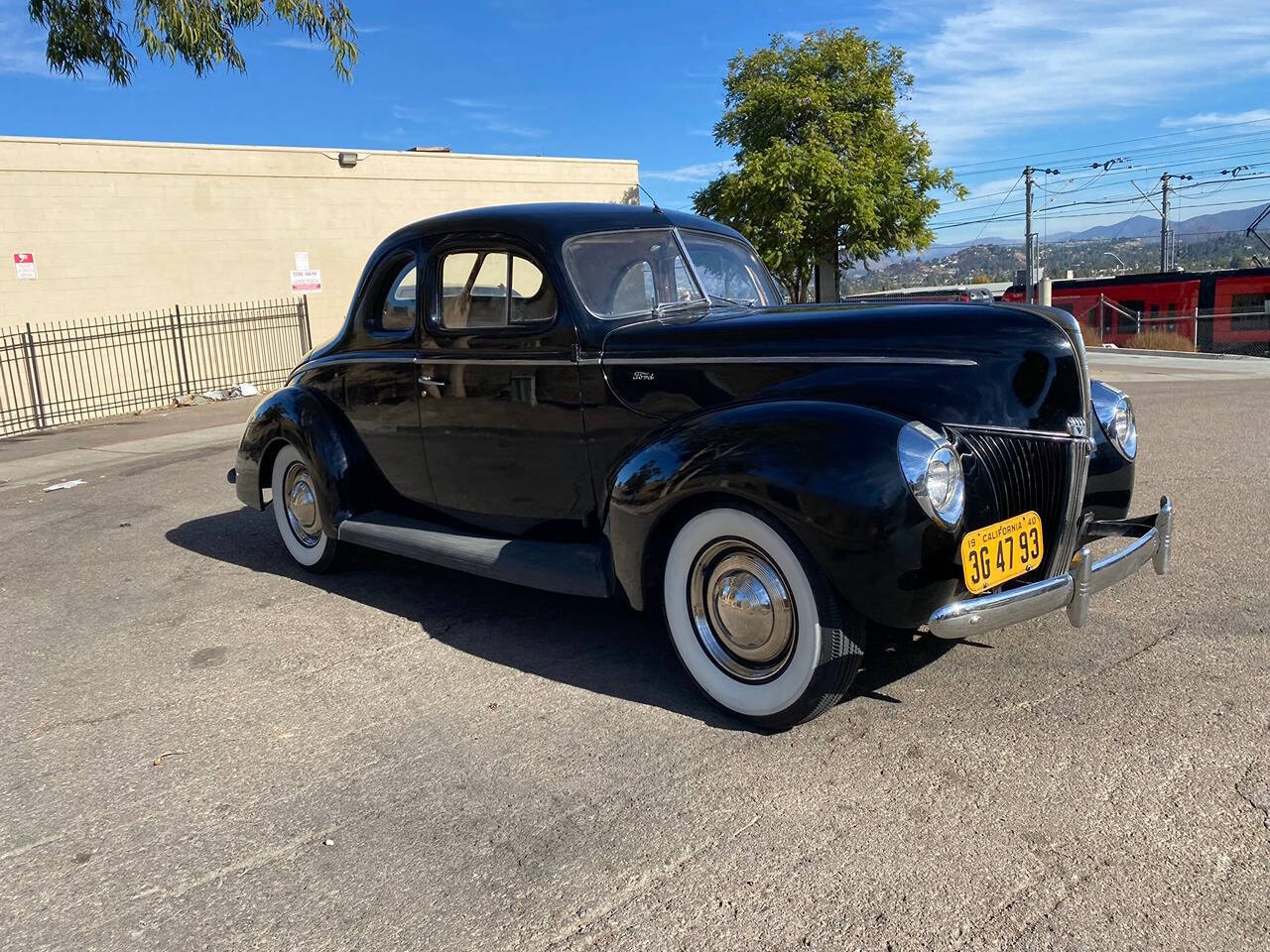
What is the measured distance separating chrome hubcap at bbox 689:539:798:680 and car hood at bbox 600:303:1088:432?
607mm

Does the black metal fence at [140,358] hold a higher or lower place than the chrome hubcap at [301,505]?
higher

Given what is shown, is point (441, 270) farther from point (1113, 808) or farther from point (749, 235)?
point (749, 235)

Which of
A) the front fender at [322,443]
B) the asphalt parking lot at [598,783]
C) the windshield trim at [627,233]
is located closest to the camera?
the asphalt parking lot at [598,783]

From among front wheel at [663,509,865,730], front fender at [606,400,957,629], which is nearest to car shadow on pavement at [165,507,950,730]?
front wheel at [663,509,865,730]

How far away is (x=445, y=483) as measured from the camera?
4836mm

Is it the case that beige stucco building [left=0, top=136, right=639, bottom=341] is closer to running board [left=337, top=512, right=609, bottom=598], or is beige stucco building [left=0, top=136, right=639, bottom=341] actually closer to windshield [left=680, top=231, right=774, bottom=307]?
running board [left=337, top=512, right=609, bottom=598]

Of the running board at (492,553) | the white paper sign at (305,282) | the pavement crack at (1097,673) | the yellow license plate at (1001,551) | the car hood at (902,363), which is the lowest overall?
the pavement crack at (1097,673)

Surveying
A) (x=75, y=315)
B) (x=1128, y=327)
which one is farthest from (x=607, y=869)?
(x=1128, y=327)

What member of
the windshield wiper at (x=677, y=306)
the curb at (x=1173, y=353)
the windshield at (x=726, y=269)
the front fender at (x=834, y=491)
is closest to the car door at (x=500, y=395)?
the windshield wiper at (x=677, y=306)

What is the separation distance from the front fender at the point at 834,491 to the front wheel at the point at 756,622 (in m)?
0.10

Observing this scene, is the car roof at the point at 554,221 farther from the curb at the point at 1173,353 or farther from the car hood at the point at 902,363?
the curb at the point at 1173,353

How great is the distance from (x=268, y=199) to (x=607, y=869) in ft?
63.9

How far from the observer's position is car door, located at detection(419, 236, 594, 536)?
4254mm

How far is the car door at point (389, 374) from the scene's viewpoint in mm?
4926
